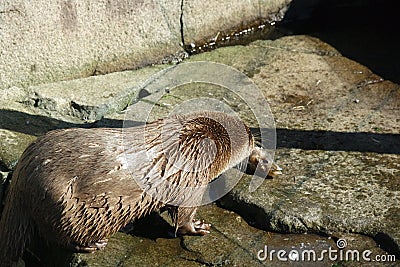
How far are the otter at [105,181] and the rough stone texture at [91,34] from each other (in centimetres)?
151

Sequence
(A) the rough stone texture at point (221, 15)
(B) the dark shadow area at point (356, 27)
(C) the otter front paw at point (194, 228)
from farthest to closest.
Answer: (A) the rough stone texture at point (221, 15)
(B) the dark shadow area at point (356, 27)
(C) the otter front paw at point (194, 228)

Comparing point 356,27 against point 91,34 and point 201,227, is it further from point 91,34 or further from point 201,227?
point 201,227

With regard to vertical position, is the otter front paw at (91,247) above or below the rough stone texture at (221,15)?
below

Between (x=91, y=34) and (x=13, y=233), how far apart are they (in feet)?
6.81

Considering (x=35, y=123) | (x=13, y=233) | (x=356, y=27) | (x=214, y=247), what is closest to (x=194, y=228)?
(x=214, y=247)

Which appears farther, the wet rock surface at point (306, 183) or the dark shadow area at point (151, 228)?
the dark shadow area at point (151, 228)

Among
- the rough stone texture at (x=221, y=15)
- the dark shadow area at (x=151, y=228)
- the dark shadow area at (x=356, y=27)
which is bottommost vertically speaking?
the dark shadow area at (x=151, y=228)

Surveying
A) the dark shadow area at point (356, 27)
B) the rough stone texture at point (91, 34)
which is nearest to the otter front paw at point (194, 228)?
the rough stone texture at point (91, 34)

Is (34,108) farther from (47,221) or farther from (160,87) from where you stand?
(47,221)

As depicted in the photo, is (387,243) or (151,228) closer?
(387,243)

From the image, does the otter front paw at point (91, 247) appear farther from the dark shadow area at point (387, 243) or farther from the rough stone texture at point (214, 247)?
the dark shadow area at point (387, 243)

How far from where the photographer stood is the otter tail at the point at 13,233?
13.1ft

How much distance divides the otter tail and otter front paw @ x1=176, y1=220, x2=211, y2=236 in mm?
821

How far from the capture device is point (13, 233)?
402cm
